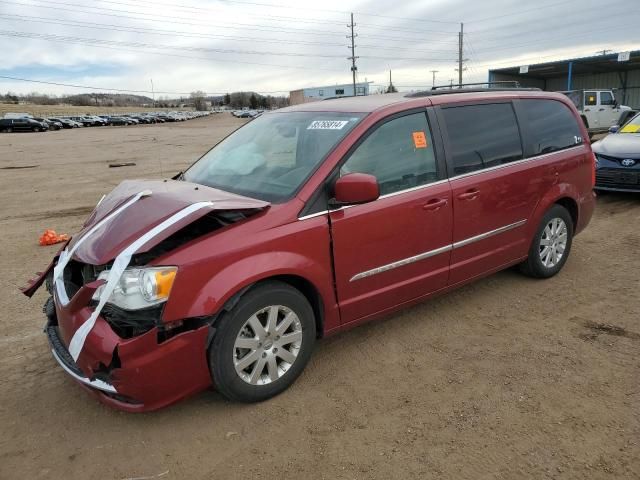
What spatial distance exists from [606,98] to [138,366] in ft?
78.0

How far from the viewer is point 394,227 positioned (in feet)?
11.2

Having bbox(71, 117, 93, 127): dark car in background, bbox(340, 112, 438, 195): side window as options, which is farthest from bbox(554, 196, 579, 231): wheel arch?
bbox(71, 117, 93, 127): dark car in background

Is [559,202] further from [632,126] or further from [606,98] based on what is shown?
[606,98]

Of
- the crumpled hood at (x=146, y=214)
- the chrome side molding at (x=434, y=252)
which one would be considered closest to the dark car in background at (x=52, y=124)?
the crumpled hood at (x=146, y=214)

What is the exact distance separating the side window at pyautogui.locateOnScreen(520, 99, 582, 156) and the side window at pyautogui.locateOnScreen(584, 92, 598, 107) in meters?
18.2

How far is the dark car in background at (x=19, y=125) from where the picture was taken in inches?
1770

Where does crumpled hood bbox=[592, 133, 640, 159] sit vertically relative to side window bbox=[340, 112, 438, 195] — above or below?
below

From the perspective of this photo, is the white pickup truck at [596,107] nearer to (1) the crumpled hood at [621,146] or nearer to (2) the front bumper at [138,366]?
(1) the crumpled hood at [621,146]

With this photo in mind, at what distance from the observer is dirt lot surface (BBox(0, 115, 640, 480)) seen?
98.9 inches

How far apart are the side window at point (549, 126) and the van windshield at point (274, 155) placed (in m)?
1.94

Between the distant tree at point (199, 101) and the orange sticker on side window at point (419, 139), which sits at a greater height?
the distant tree at point (199, 101)

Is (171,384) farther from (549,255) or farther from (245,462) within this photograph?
(549,255)

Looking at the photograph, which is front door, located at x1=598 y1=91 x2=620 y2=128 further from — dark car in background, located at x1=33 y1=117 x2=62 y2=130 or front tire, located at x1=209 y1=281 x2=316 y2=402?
dark car in background, located at x1=33 y1=117 x2=62 y2=130

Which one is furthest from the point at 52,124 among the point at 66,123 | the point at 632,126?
the point at 632,126
